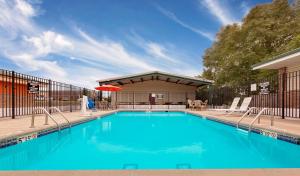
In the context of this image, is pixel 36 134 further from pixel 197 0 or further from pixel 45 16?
pixel 197 0

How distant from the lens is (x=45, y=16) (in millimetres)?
17750

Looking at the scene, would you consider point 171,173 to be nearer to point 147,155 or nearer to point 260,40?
point 147,155

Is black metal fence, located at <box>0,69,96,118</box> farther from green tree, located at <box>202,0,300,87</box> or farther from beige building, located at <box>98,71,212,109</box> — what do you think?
green tree, located at <box>202,0,300,87</box>

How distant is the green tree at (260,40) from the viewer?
2350 cm

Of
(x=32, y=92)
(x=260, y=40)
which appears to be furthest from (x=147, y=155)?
(x=260, y=40)

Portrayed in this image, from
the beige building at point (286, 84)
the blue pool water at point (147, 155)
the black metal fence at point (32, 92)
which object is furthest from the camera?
the beige building at point (286, 84)

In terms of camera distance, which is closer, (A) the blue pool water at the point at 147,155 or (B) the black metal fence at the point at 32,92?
(A) the blue pool water at the point at 147,155

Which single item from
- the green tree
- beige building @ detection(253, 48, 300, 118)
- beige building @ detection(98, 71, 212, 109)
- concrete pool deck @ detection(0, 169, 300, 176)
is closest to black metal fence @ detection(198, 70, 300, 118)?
beige building @ detection(253, 48, 300, 118)

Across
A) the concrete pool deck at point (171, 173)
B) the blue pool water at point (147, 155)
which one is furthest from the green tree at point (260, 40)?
the concrete pool deck at point (171, 173)

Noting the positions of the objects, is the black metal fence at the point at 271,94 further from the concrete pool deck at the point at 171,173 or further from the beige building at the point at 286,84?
the concrete pool deck at the point at 171,173

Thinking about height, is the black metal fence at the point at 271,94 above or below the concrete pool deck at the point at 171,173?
above

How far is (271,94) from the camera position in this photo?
15.7m

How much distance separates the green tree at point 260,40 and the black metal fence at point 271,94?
242 cm

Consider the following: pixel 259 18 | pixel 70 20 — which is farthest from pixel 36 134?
pixel 259 18
